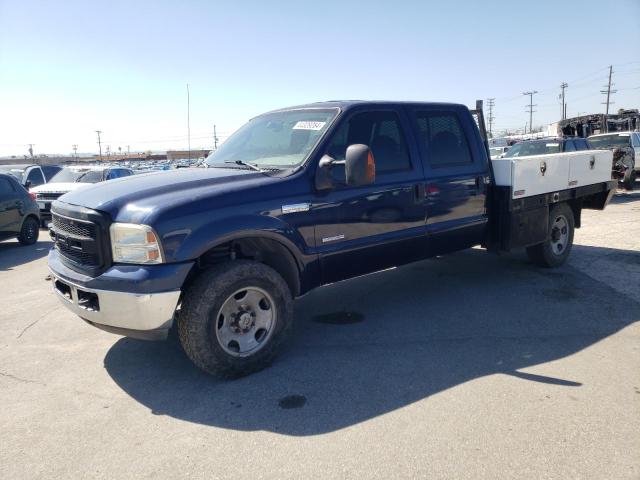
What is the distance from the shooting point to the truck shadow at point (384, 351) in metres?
3.39

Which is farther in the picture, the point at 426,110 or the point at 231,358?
the point at 426,110

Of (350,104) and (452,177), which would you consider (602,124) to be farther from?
(350,104)

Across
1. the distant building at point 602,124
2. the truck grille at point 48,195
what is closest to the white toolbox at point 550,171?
the truck grille at point 48,195

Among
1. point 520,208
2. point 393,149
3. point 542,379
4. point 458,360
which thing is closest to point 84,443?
point 458,360

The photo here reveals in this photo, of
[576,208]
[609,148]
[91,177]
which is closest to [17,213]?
[91,177]

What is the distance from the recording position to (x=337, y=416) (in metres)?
3.22

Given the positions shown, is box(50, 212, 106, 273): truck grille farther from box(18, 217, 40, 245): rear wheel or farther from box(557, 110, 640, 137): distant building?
box(557, 110, 640, 137): distant building

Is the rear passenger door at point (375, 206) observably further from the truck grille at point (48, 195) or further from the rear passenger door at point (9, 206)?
the truck grille at point (48, 195)

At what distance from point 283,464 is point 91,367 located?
2162 mm

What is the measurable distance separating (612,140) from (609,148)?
1149mm

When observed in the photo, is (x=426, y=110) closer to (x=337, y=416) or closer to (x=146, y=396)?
(x=337, y=416)

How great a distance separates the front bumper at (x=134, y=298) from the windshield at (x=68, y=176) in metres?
12.6

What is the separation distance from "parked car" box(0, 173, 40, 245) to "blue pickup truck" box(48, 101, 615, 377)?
7.17 metres

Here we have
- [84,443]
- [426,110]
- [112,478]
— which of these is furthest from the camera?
[426,110]
